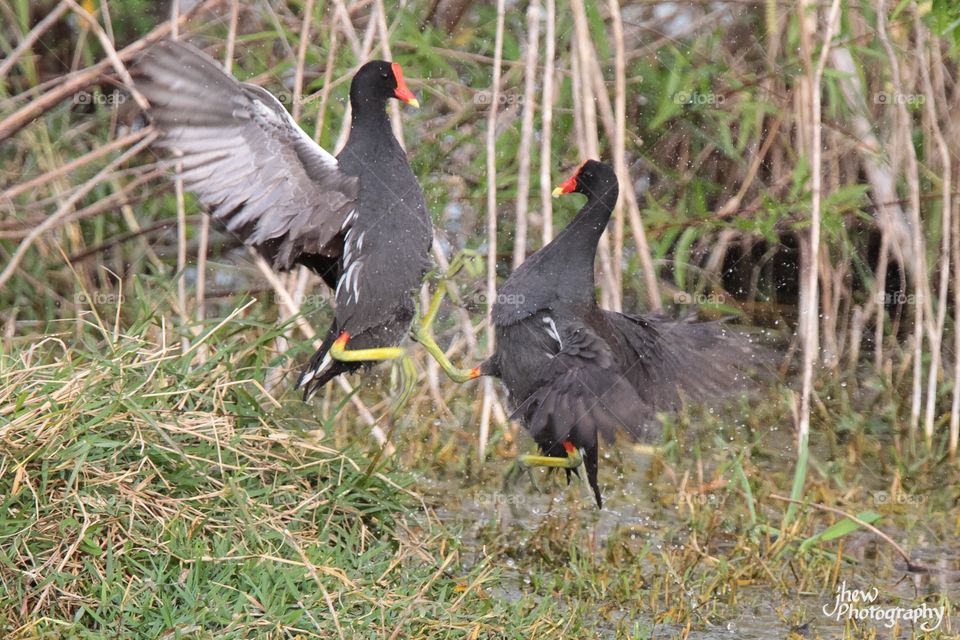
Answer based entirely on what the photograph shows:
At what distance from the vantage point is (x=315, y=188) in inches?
121

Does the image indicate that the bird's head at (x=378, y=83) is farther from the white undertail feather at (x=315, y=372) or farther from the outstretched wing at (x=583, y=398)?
the outstretched wing at (x=583, y=398)

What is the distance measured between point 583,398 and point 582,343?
0.21m

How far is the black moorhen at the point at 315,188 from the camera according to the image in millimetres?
2975

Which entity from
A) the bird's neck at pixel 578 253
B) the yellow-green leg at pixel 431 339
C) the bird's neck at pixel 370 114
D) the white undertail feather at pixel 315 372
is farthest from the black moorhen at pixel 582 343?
the bird's neck at pixel 370 114

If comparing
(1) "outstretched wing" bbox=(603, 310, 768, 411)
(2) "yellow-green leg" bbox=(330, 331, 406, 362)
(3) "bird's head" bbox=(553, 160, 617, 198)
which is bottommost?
(1) "outstretched wing" bbox=(603, 310, 768, 411)

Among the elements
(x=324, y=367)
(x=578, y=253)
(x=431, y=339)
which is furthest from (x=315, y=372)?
(x=578, y=253)

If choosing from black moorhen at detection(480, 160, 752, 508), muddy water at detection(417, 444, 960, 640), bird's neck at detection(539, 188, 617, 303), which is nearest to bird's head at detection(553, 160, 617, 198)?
black moorhen at detection(480, 160, 752, 508)

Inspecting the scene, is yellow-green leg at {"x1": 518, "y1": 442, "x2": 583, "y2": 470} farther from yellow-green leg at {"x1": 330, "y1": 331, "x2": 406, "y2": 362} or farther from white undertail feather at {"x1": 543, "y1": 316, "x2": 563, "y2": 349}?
yellow-green leg at {"x1": 330, "y1": 331, "x2": 406, "y2": 362}

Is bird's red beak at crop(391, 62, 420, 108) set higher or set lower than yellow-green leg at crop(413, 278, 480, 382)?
higher

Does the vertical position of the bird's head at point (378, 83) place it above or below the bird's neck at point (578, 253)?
above

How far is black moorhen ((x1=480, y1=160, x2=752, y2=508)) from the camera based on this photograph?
3107mm

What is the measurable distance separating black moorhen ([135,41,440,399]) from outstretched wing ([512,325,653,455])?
0.41 meters

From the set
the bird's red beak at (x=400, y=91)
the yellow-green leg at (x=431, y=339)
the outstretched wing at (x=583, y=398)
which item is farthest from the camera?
the bird's red beak at (x=400, y=91)

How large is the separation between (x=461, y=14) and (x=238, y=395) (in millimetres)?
2359
